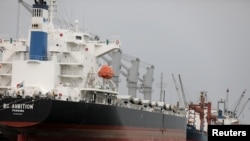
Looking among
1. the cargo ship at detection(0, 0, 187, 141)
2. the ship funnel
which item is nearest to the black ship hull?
the cargo ship at detection(0, 0, 187, 141)

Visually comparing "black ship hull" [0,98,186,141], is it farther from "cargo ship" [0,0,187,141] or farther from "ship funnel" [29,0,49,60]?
"ship funnel" [29,0,49,60]

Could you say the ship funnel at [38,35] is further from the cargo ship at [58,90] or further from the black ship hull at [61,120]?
the black ship hull at [61,120]

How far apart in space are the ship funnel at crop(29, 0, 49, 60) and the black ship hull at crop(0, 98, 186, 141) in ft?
15.7

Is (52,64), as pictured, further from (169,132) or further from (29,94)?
(169,132)

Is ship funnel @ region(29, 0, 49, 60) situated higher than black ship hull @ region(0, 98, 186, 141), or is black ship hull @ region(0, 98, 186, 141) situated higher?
ship funnel @ region(29, 0, 49, 60)

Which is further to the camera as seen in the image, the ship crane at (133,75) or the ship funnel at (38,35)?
the ship crane at (133,75)

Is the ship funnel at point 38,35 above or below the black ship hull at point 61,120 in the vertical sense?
above

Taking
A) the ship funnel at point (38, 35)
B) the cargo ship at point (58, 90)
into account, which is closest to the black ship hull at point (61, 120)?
the cargo ship at point (58, 90)

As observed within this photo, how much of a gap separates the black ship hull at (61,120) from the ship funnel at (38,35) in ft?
15.7

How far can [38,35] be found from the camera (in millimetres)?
42250

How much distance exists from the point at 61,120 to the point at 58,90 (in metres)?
4.34

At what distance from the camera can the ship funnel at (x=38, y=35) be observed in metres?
42.2

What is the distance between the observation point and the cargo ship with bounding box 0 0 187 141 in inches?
1486

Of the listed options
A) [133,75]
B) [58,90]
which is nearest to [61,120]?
[58,90]
